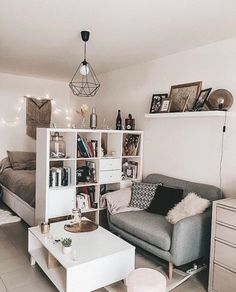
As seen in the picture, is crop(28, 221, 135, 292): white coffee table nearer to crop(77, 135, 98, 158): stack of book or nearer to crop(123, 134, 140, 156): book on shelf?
crop(77, 135, 98, 158): stack of book

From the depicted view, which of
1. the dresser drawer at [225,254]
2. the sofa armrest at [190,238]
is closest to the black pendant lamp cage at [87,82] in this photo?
the sofa armrest at [190,238]

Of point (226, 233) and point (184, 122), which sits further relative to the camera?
point (184, 122)

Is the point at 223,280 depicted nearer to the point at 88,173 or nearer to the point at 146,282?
the point at 146,282

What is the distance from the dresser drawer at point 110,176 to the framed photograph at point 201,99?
1320 millimetres

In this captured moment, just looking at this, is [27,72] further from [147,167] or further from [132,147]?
[147,167]

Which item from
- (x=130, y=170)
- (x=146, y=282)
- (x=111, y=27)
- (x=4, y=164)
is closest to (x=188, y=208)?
(x=146, y=282)

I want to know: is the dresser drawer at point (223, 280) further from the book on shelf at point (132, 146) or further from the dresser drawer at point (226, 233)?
the book on shelf at point (132, 146)

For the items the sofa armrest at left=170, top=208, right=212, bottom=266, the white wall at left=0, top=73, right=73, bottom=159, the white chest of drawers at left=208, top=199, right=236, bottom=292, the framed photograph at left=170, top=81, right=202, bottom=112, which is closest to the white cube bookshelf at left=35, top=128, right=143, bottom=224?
the framed photograph at left=170, top=81, right=202, bottom=112

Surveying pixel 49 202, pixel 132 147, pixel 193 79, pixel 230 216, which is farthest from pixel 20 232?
pixel 193 79

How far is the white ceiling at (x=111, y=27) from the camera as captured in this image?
2059 millimetres

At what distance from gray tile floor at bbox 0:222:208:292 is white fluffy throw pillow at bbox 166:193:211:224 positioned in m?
0.55

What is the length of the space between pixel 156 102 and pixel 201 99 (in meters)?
0.71

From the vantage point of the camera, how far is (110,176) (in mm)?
3459

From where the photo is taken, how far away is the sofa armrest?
230 centimetres
